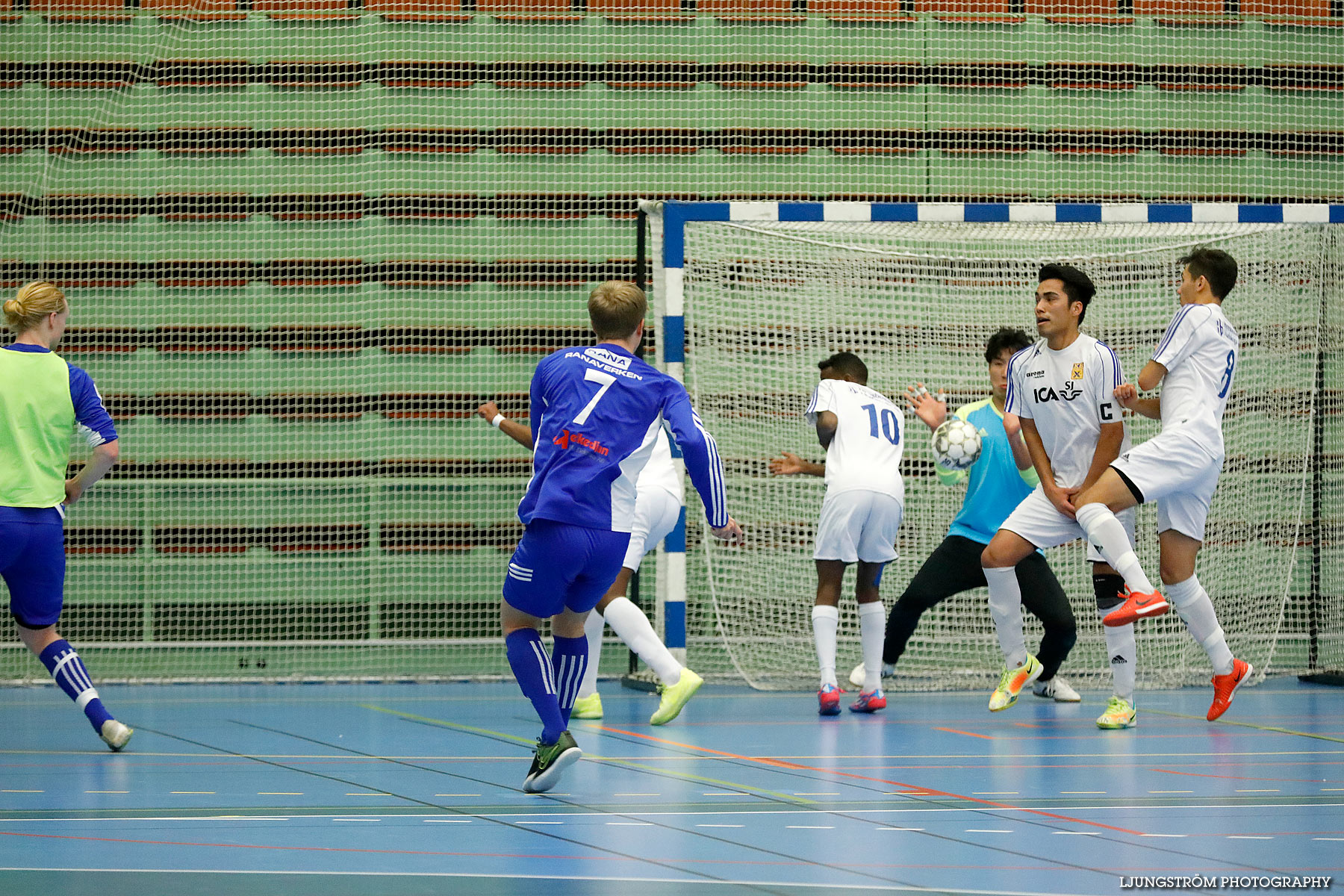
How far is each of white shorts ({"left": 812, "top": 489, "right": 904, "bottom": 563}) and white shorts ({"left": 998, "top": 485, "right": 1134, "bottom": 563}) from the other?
0.70m

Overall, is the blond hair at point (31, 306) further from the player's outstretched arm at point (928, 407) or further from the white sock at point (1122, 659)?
the white sock at point (1122, 659)

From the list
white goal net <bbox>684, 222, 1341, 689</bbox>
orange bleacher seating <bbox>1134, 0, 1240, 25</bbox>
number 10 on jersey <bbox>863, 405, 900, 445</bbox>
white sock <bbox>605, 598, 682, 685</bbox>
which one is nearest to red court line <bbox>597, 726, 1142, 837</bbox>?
white sock <bbox>605, 598, 682, 685</bbox>

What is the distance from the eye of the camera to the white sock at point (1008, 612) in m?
7.24

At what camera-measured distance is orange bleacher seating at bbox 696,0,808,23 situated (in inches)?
459

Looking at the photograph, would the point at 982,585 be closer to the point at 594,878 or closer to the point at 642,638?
the point at 642,638

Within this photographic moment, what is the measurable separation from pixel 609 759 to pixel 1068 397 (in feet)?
8.58

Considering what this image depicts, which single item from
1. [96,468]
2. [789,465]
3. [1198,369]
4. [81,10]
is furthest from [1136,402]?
[81,10]

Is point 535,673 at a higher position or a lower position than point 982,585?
higher

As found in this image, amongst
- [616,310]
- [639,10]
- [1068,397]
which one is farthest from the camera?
[639,10]

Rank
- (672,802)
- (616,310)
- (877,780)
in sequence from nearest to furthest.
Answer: (672,802) < (616,310) < (877,780)

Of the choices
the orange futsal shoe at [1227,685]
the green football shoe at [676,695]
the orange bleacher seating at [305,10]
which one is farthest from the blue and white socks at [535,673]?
the orange bleacher seating at [305,10]

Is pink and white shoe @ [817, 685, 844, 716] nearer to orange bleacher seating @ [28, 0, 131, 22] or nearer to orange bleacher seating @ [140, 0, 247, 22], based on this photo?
orange bleacher seating @ [140, 0, 247, 22]

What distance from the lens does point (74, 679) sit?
5816 millimetres

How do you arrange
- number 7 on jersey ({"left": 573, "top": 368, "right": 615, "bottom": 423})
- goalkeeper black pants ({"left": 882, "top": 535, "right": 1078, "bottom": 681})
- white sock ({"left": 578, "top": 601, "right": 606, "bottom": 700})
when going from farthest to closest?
1. goalkeeper black pants ({"left": 882, "top": 535, "right": 1078, "bottom": 681})
2. white sock ({"left": 578, "top": 601, "right": 606, "bottom": 700})
3. number 7 on jersey ({"left": 573, "top": 368, "right": 615, "bottom": 423})
